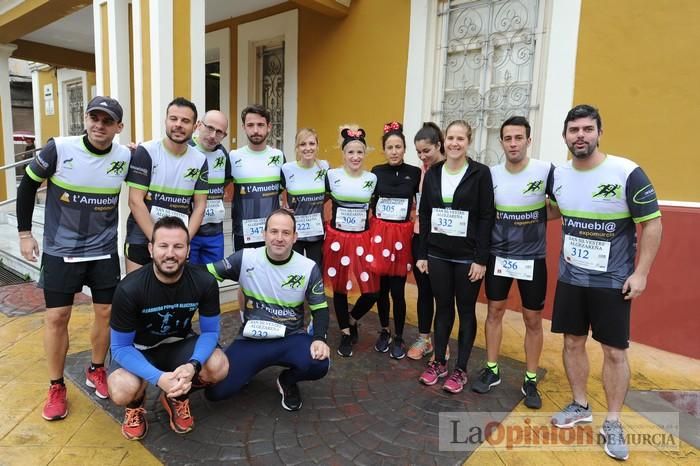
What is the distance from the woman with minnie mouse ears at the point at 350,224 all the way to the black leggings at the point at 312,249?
6cm

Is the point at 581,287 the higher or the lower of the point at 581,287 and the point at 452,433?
the higher

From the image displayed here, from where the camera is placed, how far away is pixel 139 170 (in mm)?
2939

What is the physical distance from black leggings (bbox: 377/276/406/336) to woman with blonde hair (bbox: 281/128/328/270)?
2.17ft

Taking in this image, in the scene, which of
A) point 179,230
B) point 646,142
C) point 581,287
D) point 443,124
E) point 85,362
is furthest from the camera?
point 443,124

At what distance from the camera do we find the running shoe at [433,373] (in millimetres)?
3243

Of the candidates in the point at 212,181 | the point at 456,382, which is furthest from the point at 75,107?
the point at 456,382

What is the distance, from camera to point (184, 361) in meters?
2.57

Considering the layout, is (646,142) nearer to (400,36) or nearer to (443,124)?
(443,124)

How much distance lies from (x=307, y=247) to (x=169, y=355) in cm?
142

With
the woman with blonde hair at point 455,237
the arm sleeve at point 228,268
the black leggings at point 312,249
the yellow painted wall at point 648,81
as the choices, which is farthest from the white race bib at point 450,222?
the yellow painted wall at point 648,81

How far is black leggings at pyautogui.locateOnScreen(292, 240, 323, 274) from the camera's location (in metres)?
3.65

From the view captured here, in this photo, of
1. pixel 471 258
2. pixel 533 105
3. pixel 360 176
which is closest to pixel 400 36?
pixel 533 105

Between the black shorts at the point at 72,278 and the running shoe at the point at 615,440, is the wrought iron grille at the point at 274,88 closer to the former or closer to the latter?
the black shorts at the point at 72,278

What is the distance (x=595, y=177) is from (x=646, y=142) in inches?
81.9
